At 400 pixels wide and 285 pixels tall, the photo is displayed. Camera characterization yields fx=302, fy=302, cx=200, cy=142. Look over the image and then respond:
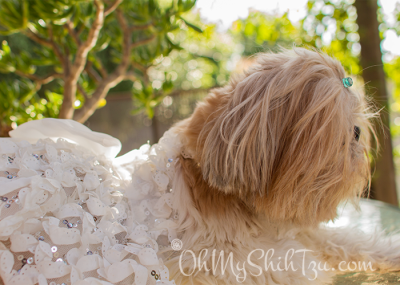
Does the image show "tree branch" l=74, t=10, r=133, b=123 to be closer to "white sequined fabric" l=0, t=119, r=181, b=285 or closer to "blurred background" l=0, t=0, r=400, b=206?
"blurred background" l=0, t=0, r=400, b=206

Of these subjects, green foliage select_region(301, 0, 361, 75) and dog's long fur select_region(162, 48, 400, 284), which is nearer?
dog's long fur select_region(162, 48, 400, 284)

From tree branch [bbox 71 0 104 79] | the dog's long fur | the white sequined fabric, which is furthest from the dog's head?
tree branch [bbox 71 0 104 79]

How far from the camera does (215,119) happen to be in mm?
965

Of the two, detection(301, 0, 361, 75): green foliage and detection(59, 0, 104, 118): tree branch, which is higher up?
detection(301, 0, 361, 75): green foliage

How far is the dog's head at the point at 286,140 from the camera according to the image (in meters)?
0.90

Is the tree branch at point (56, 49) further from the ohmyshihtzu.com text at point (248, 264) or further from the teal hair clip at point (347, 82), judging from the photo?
the teal hair clip at point (347, 82)

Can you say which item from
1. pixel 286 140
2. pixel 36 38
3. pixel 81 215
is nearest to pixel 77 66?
pixel 36 38

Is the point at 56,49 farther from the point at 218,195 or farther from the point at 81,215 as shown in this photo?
the point at 218,195

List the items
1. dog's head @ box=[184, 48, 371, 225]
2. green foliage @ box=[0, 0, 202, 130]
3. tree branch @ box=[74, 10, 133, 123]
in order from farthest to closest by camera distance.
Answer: tree branch @ box=[74, 10, 133, 123]
green foliage @ box=[0, 0, 202, 130]
dog's head @ box=[184, 48, 371, 225]

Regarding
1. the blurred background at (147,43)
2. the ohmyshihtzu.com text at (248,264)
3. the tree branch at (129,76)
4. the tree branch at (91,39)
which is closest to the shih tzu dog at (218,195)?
the ohmyshihtzu.com text at (248,264)

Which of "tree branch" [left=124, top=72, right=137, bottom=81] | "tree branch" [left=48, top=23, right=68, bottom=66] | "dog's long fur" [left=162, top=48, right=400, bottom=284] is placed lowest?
"dog's long fur" [left=162, top=48, right=400, bottom=284]

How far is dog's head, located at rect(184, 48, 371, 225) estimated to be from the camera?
2.94 feet

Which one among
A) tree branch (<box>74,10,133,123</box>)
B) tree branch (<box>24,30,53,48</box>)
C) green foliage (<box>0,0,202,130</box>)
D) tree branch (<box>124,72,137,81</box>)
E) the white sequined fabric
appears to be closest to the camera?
the white sequined fabric

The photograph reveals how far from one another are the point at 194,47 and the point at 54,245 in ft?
32.9
